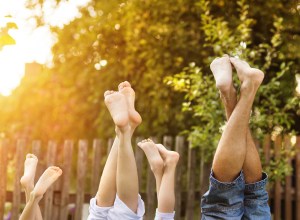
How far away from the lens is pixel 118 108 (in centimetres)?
185

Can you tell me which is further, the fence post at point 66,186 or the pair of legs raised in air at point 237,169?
the fence post at point 66,186

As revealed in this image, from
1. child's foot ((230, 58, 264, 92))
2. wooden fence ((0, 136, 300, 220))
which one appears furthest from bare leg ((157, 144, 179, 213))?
wooden fence ((0, 136, 300, 220))

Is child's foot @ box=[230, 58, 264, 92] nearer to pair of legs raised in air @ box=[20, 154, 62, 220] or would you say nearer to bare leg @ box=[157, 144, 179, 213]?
bare leg @ box=[157, 144, 179, 213]

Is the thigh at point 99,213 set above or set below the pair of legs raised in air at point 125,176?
below

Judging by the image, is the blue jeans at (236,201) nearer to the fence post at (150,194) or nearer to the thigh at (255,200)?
the thigh at (255,200)

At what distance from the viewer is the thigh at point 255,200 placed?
5.29ft

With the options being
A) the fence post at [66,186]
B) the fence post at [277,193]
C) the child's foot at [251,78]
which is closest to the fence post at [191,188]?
the fence post at [277,193]

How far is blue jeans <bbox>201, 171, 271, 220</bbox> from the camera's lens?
157 centimetres

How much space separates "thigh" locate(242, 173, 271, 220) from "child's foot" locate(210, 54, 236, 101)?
1.83 feet

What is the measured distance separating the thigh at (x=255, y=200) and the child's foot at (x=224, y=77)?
0.56 meters

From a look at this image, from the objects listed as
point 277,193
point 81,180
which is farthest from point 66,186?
point 277,193

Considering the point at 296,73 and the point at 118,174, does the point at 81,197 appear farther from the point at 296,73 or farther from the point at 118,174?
the point at 296,73

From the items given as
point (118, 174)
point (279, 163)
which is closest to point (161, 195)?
point (118, 174)

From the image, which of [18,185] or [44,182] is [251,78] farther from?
[18,185]
